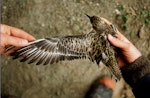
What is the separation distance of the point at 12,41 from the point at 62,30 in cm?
188

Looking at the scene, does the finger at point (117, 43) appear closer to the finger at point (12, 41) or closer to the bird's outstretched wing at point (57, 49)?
the bird's outstretched wing at point (57, 49)

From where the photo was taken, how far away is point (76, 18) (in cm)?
514

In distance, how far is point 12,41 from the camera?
3.27 m

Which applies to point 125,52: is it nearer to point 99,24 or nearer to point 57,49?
point 99,24

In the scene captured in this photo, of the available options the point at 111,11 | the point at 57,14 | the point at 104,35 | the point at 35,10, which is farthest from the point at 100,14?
the point at 104,35

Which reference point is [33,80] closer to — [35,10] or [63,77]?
[63,77]

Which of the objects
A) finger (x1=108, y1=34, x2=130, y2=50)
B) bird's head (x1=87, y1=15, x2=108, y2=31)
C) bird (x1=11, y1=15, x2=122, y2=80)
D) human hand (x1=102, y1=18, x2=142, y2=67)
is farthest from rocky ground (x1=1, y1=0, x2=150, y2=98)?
bird (x1=11, y1=15, x2=122, y2=80)

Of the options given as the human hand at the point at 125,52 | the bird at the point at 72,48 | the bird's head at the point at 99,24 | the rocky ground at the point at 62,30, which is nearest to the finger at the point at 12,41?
the bird at the point at 72,48

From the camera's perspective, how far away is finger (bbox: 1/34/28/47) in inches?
126

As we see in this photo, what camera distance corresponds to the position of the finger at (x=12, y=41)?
320cm

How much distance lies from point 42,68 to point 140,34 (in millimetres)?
1550

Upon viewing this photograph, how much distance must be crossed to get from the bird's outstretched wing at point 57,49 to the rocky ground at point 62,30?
5.43ft

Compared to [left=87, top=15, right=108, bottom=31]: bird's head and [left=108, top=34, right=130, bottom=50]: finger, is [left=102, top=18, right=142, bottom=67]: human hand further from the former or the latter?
[left=87, top=15, right=108, bottom=31]: bird's head

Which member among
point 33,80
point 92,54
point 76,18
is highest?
point 76,18
